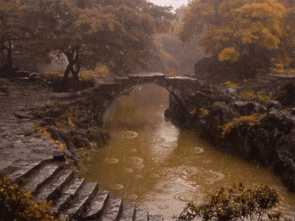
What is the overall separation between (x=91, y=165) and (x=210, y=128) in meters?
7.65

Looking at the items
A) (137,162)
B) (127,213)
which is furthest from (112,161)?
(127,213)

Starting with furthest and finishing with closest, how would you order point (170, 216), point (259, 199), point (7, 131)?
point (7, 131) → point (170, 216) → point (259, 199)

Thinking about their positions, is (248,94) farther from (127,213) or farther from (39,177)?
(39,177)

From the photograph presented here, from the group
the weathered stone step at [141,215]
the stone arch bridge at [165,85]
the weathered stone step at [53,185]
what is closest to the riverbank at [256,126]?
the stone arch bridge at [165,85]

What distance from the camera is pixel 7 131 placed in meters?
14.3

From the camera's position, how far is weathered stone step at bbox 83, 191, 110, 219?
9631 mm

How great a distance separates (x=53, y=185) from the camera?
32.9ft

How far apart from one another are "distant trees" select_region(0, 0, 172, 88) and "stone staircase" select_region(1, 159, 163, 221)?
36.1ft

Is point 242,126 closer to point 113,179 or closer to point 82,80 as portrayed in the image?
point 113,179

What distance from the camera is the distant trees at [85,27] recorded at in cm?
2091

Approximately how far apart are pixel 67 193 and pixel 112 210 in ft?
4.03

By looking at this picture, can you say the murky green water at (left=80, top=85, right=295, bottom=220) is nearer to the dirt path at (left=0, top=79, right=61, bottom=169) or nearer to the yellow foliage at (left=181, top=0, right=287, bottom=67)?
the dirt path at (left=0, top=79, right=61, bottom=169)

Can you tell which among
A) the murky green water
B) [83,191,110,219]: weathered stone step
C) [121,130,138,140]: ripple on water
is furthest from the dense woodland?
[83,191,110,219]: weathered stone step

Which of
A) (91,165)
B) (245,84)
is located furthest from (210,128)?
(91,165)
